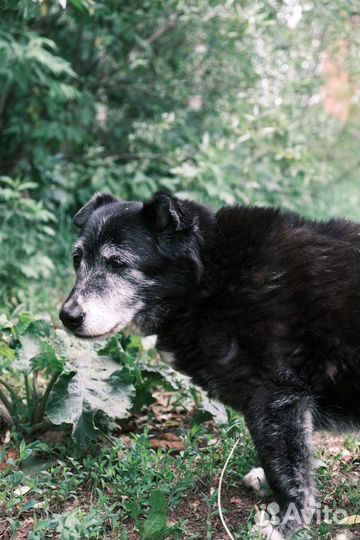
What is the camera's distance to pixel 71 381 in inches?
143

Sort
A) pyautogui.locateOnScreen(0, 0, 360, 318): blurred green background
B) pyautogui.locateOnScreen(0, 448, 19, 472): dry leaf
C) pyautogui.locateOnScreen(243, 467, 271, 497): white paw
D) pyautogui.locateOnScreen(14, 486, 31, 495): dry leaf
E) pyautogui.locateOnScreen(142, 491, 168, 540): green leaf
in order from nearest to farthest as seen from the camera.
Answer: pyautogui.locateOnScreen(142, 491, 168, 540): green leaf, pyautogui.locateOnScreen(14, 486, 31, 495): dry leaf, pyautogui.locateOnScreen(243, 467, 271, 497): white paw, pyautogui.locateOnScreen(0, 448, 19, 472): dry leaf, pyautogui.locateOnScreen(0, 0, 360, 318): blurred green background

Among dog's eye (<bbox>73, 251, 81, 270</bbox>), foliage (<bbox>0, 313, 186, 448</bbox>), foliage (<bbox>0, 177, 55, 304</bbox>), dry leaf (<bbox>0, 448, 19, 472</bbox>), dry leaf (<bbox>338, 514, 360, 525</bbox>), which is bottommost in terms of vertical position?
foliage (<bbox>0, 177, 55, 304</bbox>)

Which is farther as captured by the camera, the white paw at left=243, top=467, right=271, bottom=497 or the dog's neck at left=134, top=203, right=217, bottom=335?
the dog's neck at left=134, top=203, right=217, bottom=335

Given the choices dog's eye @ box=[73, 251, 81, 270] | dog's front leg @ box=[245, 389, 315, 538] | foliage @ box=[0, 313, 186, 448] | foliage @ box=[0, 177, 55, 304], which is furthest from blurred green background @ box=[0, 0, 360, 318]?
dog's front leg @ box=[245, 389, 315, 538]

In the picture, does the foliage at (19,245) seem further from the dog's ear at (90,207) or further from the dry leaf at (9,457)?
the dry leaf at (9,457)

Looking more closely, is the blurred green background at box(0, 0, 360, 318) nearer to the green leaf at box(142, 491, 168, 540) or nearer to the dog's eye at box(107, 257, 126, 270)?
the dog's eye at box(107, 257, 126, 270)

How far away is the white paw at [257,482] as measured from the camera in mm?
3359

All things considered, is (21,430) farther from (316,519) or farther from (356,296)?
(356,296)

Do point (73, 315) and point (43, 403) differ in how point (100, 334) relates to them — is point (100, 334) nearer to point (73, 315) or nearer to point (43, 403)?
point (73, 315)

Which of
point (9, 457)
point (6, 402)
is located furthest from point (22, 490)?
point (6, 402)

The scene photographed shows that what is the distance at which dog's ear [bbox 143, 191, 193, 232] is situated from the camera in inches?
136

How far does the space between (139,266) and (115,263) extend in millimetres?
141

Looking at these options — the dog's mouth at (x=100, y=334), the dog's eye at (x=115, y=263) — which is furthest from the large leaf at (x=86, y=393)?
the dog's eye at (x=115, y=263)

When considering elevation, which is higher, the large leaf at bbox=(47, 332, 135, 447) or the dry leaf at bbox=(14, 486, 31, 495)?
the large leaf at bbox=(47, 332, 135, 447)
